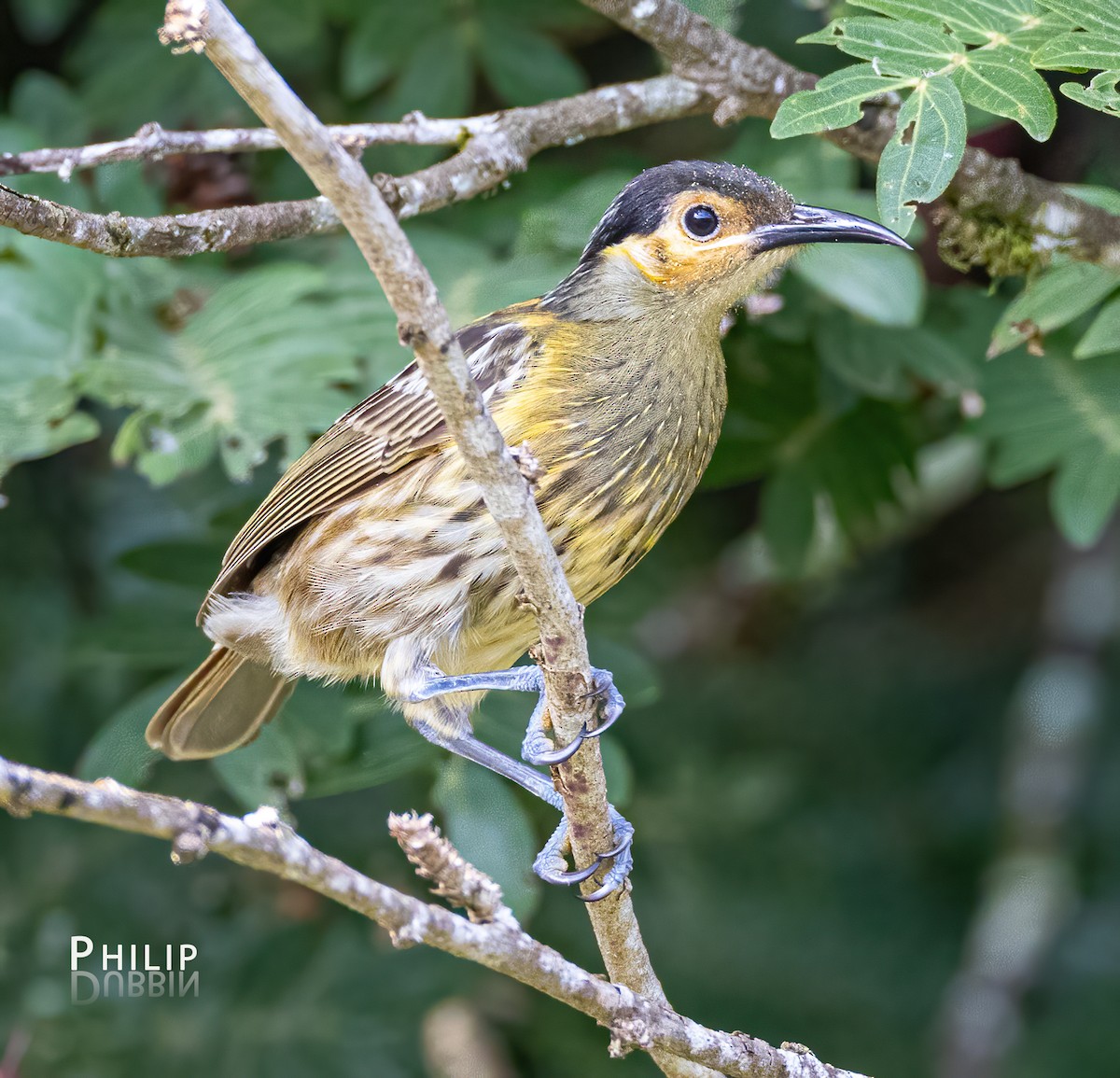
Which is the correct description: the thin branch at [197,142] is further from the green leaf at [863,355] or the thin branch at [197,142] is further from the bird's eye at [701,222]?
the green leaf at [863,355]

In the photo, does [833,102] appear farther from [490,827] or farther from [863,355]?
[490,827]

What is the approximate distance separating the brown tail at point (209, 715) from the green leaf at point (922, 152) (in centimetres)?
177

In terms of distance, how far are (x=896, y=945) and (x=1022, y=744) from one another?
2.51 feet

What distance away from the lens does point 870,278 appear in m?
3.04

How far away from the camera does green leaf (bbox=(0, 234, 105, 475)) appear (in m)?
3.03

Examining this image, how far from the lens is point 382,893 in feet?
5.29

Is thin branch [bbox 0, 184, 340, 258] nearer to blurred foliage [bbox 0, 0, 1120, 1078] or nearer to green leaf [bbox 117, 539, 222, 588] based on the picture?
blurred foliage [bbox 0, 0, 1120, 1078]

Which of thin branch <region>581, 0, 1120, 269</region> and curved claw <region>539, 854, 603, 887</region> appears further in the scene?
thin branch <region>581, 0, 1120, 269</region>

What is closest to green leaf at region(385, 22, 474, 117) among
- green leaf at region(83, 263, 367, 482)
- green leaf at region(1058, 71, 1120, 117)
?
green leaf at region(83, 263, 367, 482)

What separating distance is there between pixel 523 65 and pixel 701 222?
4.35 ft

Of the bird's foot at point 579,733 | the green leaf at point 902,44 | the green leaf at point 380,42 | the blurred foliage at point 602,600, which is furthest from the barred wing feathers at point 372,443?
the green leaf at point 380,42

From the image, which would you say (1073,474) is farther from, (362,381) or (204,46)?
(204,46)

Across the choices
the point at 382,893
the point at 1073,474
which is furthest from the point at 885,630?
the point at 382,893

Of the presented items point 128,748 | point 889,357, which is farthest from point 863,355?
point 128,748
